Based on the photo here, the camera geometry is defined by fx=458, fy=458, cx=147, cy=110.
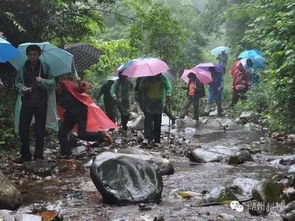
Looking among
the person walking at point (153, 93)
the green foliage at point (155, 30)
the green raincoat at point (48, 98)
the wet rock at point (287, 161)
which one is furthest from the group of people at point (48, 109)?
the green foliage at point (155, 30)

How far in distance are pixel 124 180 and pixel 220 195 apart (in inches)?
44.2

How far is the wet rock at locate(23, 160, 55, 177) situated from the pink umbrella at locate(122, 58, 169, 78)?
3343mm

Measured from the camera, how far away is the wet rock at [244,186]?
216 inches

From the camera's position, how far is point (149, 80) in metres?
10.1

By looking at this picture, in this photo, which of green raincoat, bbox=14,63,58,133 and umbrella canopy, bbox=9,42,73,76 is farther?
umbrella canopy, bbox=9,42,73,76

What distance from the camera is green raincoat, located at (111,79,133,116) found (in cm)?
1198

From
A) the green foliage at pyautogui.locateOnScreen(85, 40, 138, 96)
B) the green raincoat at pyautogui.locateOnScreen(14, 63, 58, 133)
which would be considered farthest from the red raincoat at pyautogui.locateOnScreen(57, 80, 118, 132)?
the green foliage at pyautogui.locateOnScreen(85, 40, 138, 96)

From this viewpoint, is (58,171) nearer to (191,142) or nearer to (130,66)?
(130,66)

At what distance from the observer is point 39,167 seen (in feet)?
22.7

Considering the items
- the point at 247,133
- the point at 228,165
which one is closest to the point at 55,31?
the point at 228,165

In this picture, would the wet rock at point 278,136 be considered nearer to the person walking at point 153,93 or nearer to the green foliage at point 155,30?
the person walking at point 153,93

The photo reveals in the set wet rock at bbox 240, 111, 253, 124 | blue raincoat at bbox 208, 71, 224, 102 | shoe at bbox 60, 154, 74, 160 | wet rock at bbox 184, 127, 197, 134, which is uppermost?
blue raincoat at bbox 208, 71, 224, 102

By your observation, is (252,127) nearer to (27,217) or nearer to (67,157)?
(67,157)

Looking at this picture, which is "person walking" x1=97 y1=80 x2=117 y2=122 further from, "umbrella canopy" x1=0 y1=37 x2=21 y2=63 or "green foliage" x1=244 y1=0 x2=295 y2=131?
"umbrella canopy" x1=0 y1=37 x2=21 y2=63
